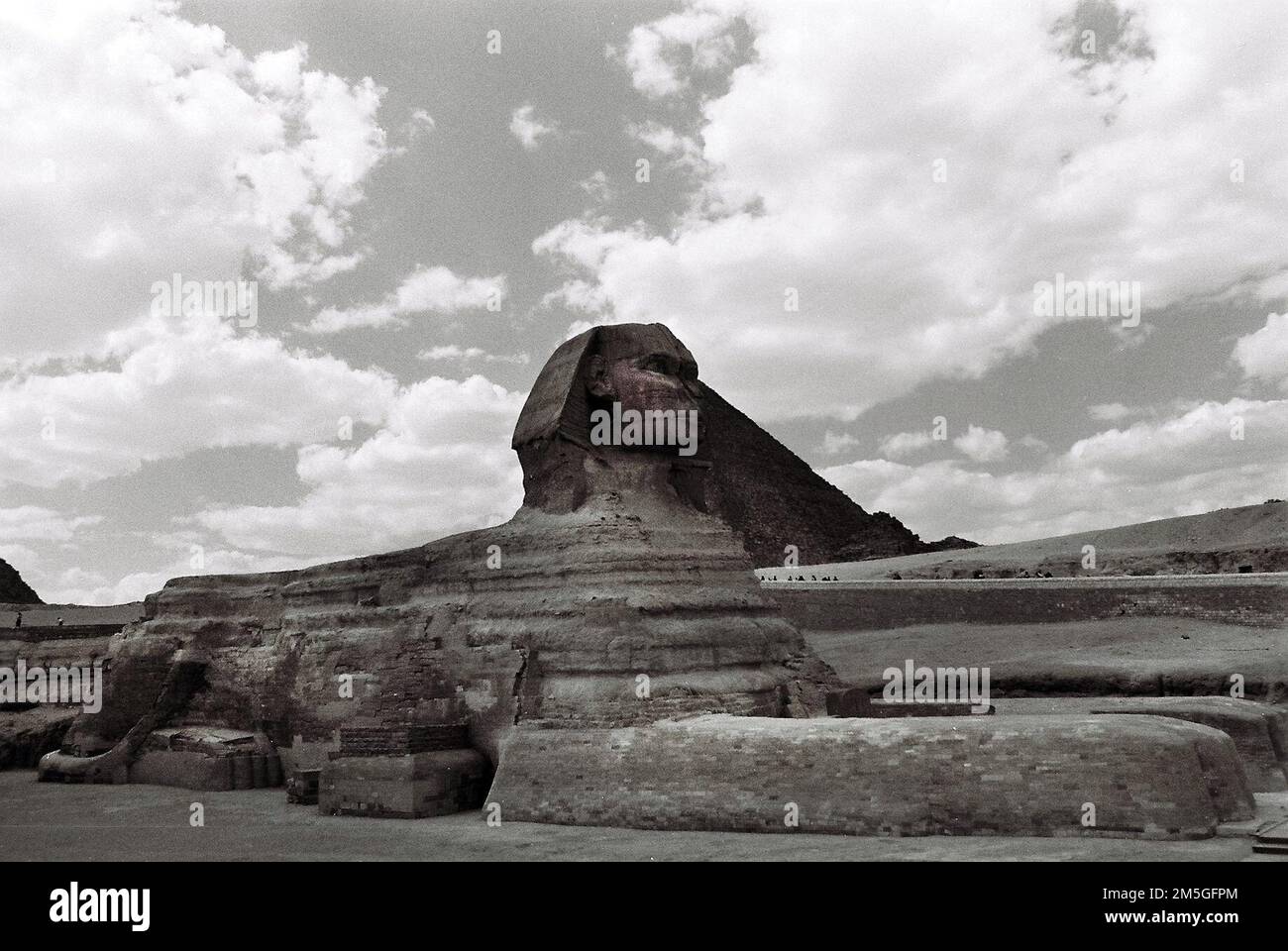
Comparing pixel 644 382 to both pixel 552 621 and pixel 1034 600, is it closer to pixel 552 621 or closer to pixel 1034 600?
pixel 552 621

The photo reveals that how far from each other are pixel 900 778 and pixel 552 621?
3601 millimetres

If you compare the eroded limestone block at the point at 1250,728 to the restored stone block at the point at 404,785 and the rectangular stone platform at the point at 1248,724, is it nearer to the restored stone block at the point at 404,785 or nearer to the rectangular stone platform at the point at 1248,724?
the rectangular stone platform at the point at 1248,724

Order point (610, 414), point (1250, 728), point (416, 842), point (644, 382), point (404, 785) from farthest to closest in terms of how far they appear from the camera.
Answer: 1. point (610, 414)
2. point (644, 382)
3. point (404, 785)
4. point (1250, 728)
5. point (416, 842)

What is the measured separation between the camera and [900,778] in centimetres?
709

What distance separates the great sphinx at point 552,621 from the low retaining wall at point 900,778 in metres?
0.62

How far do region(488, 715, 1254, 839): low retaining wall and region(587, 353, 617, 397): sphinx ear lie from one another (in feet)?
11.8

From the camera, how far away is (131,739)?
43.0 ft

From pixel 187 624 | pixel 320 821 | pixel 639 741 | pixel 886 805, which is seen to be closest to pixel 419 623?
pixel 320 821

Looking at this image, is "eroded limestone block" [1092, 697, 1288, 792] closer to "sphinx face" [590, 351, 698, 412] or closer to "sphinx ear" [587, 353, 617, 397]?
"sphinx face" [590, 351, 698, 412]

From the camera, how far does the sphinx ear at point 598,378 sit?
10703mm

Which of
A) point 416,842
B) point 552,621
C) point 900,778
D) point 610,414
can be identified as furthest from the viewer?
point 610,414

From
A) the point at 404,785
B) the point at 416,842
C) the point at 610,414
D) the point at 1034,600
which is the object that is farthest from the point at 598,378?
the point at 1034,600

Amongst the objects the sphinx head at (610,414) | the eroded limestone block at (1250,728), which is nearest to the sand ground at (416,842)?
the eroded limestone block at (1250,728)

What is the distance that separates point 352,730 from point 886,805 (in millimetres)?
5013
